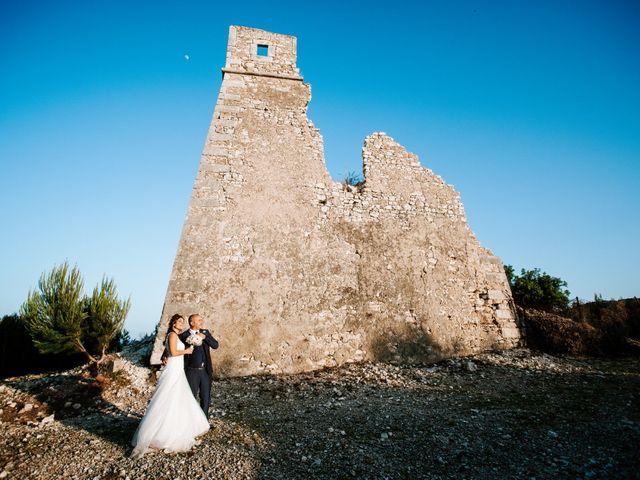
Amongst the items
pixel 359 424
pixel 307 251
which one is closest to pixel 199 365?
pixel 359 424

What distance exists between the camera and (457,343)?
872cm

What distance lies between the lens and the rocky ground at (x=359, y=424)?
3686mm

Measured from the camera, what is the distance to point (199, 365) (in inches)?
185

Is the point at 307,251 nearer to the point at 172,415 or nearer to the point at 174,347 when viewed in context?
the point at 174,347

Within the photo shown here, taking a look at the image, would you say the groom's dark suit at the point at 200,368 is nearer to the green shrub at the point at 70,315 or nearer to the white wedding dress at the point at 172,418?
the white wedding dress at the point at 172,418

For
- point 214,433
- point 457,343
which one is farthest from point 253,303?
point 457,343

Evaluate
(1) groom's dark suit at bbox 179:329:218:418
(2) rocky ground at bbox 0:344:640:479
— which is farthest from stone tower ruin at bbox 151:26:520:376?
(1) groom's dark suit at bbox 179:329:218:418

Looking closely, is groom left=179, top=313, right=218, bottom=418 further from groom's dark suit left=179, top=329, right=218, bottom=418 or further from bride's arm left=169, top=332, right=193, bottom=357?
bride's arm left=169, top=332, right=193, bottom=357

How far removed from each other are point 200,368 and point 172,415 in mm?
741

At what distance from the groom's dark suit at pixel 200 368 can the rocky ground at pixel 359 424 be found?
49 centimetres

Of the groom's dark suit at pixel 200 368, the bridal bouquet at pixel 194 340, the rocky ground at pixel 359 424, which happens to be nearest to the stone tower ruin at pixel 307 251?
the rocky ground at pixel 359 424

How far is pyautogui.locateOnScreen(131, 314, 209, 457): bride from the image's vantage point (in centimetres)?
393

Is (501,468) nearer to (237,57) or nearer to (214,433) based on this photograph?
(214,433)

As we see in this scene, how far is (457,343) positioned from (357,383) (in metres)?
3.48
